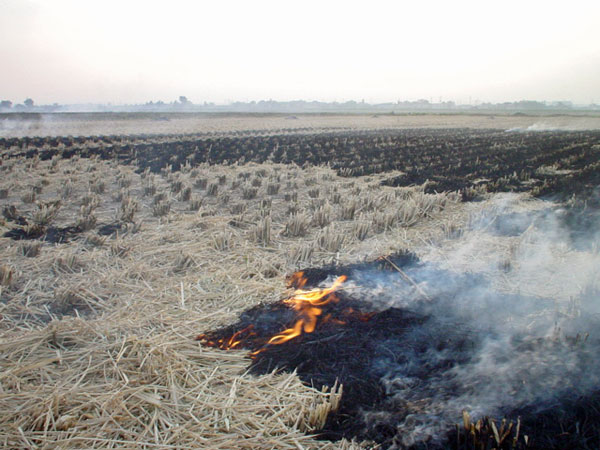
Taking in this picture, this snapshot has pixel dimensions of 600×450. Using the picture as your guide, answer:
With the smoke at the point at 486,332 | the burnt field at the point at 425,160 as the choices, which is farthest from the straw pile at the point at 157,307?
the burnt field at the point at 425,160

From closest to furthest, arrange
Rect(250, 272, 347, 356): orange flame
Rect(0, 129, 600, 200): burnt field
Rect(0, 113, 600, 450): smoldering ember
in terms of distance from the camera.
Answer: Rect(0, 113, 600, 450): smoldering ember
Rect(250, 272, 347, 356): orange flame
Rect(0, 129, 600, 200): burnt field

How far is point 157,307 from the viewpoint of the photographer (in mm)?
3980

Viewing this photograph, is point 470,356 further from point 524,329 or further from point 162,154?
point 162,154

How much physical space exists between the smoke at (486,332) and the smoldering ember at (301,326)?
2 centimetres

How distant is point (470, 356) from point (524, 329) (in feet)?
2.23

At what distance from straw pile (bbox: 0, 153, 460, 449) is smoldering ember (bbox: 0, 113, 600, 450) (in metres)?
0.02

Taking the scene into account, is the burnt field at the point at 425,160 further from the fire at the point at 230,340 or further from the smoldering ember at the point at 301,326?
the fire at the point at 230,340

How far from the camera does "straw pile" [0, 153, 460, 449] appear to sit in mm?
2469

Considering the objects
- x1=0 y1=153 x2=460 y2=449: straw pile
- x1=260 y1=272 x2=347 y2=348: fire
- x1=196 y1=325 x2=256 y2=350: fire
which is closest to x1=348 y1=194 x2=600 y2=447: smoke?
x1=260 y1=272 x2=347 y2=348: fire

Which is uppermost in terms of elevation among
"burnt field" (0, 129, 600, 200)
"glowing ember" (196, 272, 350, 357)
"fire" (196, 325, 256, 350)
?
"burnt field" (0, 129, 600, 200)

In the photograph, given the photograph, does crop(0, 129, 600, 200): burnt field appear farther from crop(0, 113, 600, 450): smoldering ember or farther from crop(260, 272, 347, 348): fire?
crop(260, 272, 347, 348): fire

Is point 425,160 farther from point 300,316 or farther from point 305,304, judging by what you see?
point 300,316

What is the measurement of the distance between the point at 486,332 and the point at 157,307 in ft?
10.0

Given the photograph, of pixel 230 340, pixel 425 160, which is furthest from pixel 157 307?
pixel 425 160
